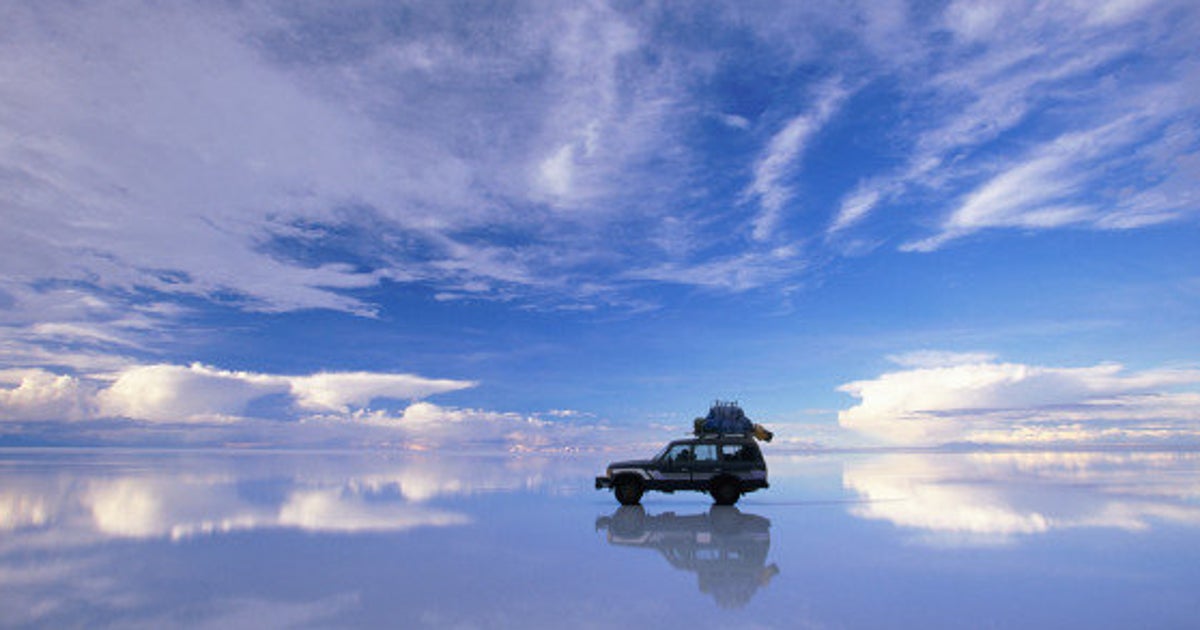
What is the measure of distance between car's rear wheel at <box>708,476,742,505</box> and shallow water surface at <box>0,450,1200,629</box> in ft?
1.56

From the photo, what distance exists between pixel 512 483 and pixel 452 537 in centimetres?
1757

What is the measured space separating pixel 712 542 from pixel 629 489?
8012 millimetres

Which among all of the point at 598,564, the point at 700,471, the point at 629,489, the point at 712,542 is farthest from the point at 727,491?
the point at 598,564

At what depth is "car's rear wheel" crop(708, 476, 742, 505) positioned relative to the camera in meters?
21.1

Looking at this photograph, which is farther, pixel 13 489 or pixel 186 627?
pixel 13 489

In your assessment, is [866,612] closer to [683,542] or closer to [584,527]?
[683,542]

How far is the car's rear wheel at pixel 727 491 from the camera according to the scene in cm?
2106

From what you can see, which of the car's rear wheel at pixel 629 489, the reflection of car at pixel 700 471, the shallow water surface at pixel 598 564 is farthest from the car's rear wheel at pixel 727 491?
the car's rear wheel at pixel 629 489

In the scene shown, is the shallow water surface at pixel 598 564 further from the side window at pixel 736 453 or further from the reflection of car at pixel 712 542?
the side window at pixel 736 453

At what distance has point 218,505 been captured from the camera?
2058 centimetres

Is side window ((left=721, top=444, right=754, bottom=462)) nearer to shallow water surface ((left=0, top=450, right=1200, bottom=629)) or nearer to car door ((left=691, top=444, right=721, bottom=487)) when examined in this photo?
car door ((left=691, top=444, right=721, bottom=487))

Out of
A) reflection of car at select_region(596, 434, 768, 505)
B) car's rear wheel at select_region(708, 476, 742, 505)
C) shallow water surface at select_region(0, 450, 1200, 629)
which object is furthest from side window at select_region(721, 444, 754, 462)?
shallow water surface at select_region(0, 450, 1200, 629)

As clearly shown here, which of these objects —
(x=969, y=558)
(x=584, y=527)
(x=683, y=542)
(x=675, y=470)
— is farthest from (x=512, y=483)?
(x=969, y=558)

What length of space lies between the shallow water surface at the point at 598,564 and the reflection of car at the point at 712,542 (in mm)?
55
